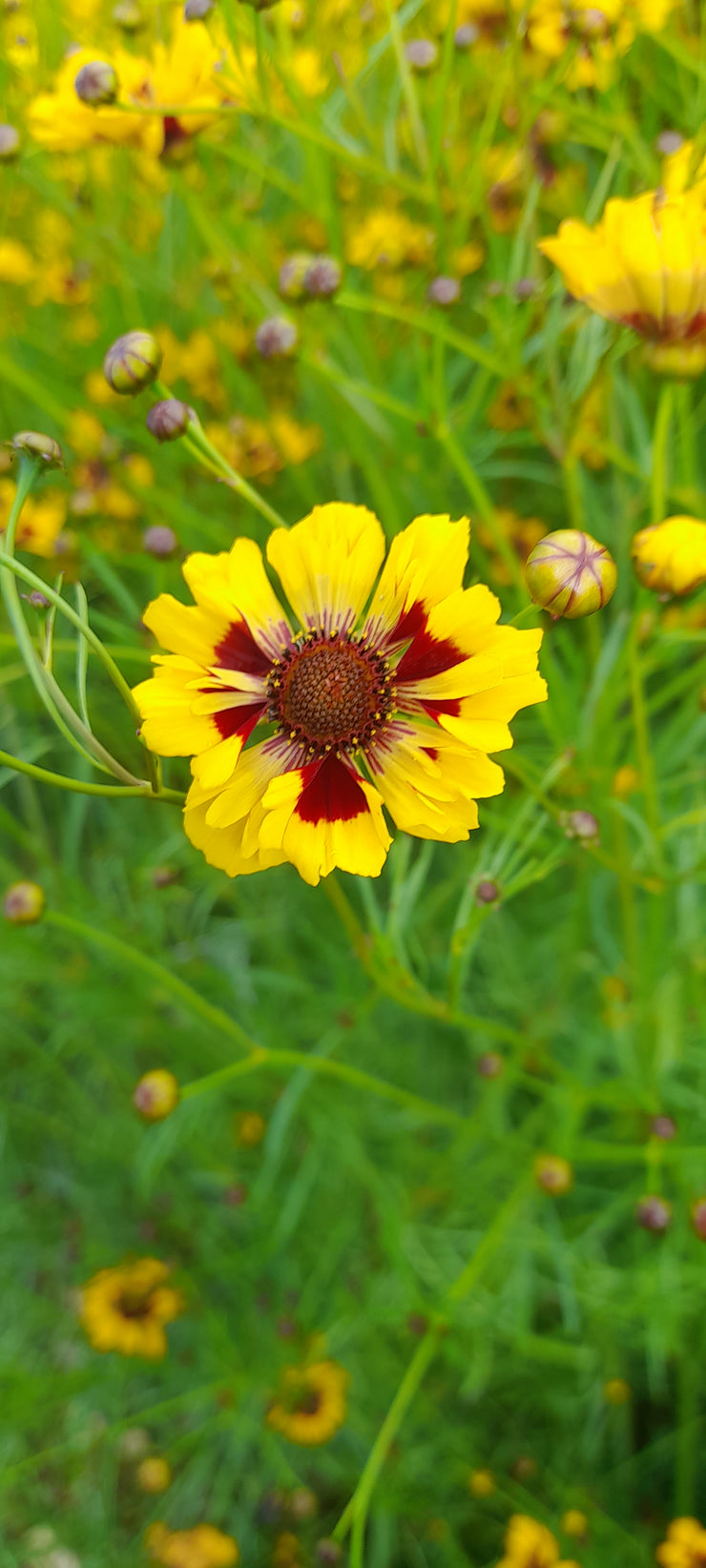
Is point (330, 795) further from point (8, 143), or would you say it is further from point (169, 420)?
point (8, 143)

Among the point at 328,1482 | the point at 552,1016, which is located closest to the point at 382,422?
the point at 552,1016

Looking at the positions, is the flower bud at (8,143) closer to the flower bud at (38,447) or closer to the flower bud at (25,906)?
the flower bud at (38,447)

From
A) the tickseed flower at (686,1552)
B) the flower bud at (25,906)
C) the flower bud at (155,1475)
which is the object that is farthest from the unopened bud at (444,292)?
the flower bud at (155,1475)

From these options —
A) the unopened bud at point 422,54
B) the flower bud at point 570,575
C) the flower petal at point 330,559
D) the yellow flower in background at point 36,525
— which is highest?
the unopened bud at point 422,54

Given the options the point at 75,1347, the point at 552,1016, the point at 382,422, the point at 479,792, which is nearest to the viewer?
the point at 479,792

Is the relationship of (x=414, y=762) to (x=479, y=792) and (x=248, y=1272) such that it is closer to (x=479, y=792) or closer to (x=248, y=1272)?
(x=479, y=792)

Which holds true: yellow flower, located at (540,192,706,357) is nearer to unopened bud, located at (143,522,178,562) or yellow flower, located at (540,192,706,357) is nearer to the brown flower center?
the brown flower center

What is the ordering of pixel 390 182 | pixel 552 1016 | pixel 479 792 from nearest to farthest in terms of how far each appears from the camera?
pixel 479 792
pixel 390 182
pixel 552 1016
